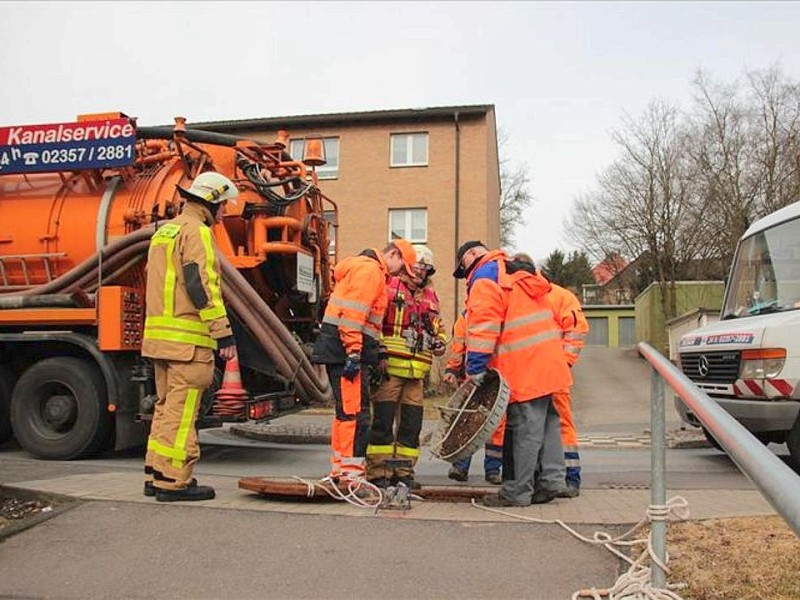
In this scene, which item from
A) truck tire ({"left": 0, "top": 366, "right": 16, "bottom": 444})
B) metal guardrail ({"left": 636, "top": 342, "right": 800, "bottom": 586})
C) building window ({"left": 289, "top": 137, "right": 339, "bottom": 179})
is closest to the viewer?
metal guardrail ({"left": 636, "top": 342, "right": 800, "bottom": 586})

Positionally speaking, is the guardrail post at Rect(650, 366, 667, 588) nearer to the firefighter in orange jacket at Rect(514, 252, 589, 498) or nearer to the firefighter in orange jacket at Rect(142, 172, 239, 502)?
the firefighter in orange jacket at Rect(514, 252, 589, 498)

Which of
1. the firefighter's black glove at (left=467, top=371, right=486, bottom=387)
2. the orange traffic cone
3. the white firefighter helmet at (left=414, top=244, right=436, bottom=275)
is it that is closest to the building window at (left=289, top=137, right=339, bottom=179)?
the orange traffic cone

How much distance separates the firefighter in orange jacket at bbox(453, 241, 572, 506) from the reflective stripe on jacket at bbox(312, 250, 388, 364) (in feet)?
2.31

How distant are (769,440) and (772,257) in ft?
5.63

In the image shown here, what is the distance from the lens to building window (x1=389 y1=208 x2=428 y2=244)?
2473cm

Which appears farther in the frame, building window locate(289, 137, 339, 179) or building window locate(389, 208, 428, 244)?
building window locate(289, 137, 339, 179)

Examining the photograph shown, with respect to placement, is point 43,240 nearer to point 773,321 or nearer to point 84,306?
point 84,306

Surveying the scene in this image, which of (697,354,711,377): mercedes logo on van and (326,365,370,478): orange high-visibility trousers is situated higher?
(697,354,711,377): mercedes logo on van

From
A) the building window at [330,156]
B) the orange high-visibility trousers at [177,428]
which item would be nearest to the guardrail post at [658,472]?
the orange high-visibility trousers at [177,428]

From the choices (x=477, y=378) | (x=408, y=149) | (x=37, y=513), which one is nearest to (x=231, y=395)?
(x=37, y=513)

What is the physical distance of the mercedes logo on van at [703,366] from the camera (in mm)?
7227

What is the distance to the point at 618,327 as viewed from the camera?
4022 centimetres

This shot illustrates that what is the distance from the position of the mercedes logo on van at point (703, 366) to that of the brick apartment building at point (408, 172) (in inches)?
653

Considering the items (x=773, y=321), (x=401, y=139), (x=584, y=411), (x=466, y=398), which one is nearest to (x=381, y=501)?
(x=466, y=398)
